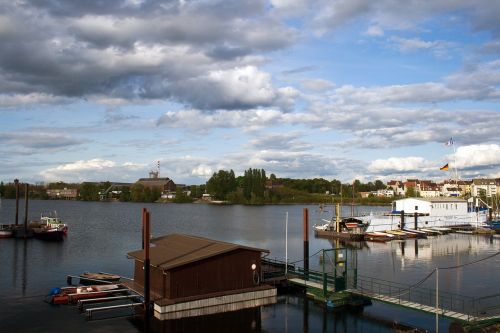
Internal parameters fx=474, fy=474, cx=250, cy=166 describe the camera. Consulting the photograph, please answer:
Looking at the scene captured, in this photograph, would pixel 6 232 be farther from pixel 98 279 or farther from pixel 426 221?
pixel 426 221

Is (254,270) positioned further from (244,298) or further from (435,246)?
(435,246)

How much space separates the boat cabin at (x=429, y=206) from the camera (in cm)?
9400

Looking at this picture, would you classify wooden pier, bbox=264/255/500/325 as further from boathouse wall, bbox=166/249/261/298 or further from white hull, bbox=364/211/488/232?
white hull, bbox=364/211/488/232

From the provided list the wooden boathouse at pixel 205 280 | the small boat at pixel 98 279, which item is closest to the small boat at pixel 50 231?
the small boat at pixel 98 279

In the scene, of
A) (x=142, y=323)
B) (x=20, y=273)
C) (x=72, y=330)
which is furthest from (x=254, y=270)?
(x=20, y=273)

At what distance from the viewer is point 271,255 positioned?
5969 centimetres

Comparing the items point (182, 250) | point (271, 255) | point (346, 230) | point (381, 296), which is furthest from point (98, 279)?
point (346, 230)

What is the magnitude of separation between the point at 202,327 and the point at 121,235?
2155 inches

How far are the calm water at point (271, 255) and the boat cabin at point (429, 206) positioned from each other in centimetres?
863

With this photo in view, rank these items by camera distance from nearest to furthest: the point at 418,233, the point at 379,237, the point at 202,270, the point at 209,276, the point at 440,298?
1. the point at 202,270
2. the point at 209,276
3. the point at 440,298
4. the point at 379,237
5. the point at 418,233

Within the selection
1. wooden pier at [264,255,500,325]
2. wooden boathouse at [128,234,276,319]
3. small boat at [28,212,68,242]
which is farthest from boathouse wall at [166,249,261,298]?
small boat at [28,212,68,242]

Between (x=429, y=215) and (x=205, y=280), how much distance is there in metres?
73.3

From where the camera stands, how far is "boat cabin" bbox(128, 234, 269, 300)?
99.9ft

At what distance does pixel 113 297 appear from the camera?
32.8 metres
